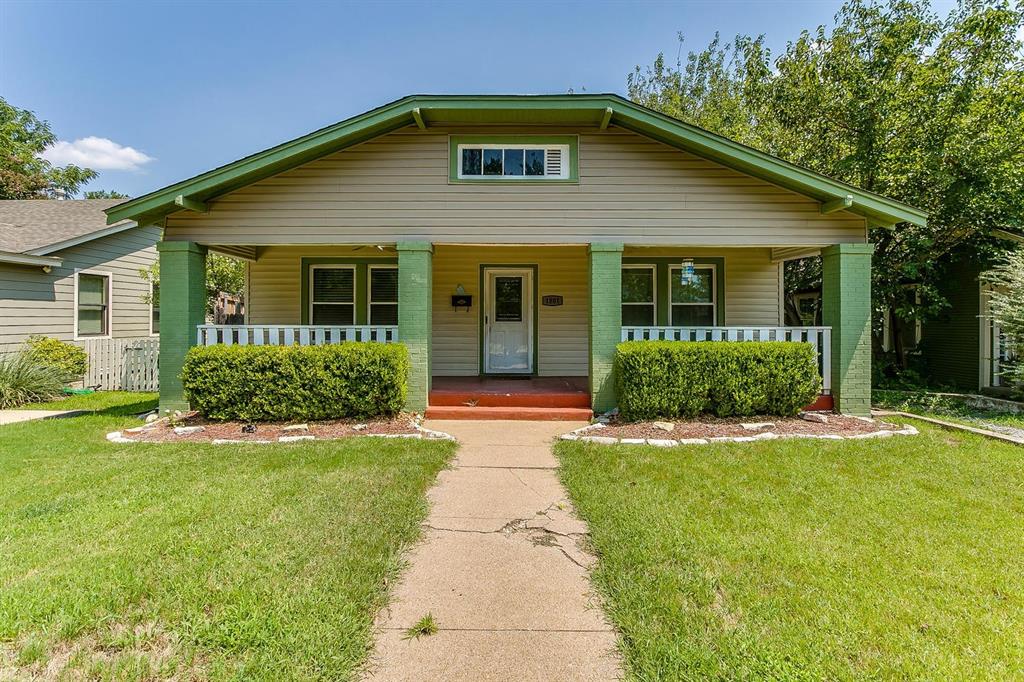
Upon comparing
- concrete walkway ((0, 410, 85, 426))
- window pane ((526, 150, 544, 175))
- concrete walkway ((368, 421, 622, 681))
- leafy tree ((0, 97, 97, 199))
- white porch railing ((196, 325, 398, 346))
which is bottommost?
concrete walkway ((368, 421, 622, 681))

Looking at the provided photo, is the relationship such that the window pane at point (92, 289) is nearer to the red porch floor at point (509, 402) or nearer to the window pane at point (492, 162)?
the red porch floor at point (509, 402)

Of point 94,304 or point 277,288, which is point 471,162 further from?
point 94,304

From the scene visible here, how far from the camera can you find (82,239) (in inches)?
401

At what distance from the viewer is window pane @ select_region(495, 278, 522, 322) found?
9.77 meters

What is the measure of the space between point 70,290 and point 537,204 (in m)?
10.9

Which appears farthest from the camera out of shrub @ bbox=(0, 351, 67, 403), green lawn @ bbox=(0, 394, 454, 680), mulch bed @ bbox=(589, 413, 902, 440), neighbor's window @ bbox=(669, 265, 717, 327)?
neighbor's window @ bbox=(669, 265, 717, 327)

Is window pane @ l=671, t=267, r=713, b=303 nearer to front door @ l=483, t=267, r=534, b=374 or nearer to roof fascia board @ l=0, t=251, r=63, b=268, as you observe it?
front door @ l=483, t=267, r=534, b=374

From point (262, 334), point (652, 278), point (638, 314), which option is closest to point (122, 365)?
point (262, 334)

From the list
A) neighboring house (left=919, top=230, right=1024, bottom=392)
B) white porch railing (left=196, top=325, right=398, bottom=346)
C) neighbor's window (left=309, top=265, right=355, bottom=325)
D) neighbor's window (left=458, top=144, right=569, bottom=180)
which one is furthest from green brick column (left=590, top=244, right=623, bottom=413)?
neighboring house (left=919, top=230, right=1024, bottom=392)

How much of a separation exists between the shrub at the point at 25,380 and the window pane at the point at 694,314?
499 inches

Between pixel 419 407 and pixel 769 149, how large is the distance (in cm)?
1197

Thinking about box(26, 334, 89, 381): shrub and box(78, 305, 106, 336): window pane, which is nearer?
box(26, 334, 89, 381): shrub

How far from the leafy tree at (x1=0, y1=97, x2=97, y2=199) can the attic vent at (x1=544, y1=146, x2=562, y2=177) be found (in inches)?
1094

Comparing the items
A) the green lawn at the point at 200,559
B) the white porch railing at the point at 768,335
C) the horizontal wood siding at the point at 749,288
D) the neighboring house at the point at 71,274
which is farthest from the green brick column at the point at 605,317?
the neighboring house at the point at 71,274
